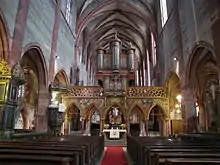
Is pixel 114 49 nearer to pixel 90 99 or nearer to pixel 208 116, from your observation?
pixel 90 99

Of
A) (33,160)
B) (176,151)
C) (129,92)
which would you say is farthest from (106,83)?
(33,160)

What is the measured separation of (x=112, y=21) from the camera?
26859mm

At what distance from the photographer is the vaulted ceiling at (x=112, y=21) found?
20281mm

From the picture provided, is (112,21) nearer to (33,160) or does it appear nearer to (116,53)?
(116,53)

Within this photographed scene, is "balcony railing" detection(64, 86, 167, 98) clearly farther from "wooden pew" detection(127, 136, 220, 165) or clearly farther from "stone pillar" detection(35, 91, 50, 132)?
"wooden pew" detection(127, 136, 220, 165)

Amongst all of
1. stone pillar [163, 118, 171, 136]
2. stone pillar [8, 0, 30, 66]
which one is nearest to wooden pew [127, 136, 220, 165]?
stone pillar [8, 0, 30, 66]

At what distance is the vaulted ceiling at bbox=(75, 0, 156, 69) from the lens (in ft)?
66.5

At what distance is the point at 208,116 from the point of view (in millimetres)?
13656

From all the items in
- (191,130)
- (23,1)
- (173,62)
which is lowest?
(191,130)

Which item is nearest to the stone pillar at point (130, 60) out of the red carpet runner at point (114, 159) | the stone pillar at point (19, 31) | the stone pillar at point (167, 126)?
the stone pillar at point (167, 126)

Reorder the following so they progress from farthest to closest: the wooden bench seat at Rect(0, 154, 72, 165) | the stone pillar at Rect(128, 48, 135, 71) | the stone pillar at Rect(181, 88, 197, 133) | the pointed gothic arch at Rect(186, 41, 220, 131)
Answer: the stone pillar at Rect(128, 48, 135, 71), the pointed gothic arch at Rect(186, 41, 220, 131), the stone pillar at Rect(181, 88, 197, 133), the wooden bench seat at Rect(0, 154, 72, 165)

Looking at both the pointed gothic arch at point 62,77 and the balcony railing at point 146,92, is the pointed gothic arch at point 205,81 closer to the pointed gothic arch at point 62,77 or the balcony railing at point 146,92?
the balcony railing at point 146,92

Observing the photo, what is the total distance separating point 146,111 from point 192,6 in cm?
789

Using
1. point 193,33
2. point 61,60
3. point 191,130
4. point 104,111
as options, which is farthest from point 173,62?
point 61,60
